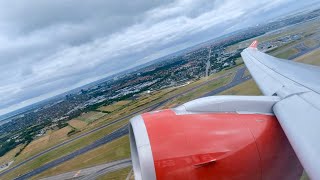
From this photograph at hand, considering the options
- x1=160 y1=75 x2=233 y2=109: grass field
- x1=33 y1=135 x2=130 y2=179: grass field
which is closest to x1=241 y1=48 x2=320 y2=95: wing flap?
x1=33 y1=135 x2=130 y2=179: grass field

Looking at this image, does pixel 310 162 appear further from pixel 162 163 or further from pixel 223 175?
pixel 162 163

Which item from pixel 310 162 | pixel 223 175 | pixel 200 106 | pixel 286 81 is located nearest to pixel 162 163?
pixel 223 175

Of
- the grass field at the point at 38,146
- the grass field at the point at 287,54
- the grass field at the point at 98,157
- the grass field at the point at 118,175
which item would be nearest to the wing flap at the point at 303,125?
the grass field at the point at 118,175

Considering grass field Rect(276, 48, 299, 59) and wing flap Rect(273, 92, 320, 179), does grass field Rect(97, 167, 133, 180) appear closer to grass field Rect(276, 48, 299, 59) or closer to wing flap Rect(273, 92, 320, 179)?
wing flap Rect(273, 92, 320, 179)

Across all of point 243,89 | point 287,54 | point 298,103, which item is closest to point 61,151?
point 243,89

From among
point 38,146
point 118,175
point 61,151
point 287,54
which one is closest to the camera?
point 118,175

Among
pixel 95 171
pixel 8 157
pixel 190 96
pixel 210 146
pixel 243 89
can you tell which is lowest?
pixel 95 171

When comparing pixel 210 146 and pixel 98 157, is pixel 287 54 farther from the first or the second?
pixel 210 146
